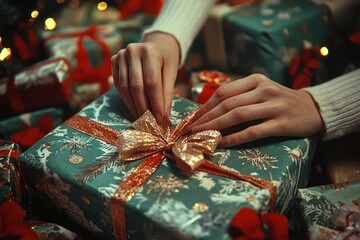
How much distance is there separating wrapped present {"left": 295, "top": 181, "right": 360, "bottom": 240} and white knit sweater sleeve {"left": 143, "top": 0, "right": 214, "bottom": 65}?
443 mm

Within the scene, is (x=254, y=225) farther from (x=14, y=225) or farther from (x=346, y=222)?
(x=14, y=225)

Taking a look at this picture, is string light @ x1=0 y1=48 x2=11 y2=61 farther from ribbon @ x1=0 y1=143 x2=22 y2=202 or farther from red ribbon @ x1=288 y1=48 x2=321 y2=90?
red ribbon @ x1=288 y1=48 x2=321 y2=90

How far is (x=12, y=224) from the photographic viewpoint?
2.09 feet

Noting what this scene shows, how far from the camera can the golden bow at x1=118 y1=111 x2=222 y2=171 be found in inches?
25.6

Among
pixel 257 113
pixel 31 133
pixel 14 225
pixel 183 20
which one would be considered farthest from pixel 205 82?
pixel 14 225

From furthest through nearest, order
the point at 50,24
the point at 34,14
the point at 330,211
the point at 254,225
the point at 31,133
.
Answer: the point at 50,24 → the point at 34,14 → the point at 31,133 → the point at 330,211 → the point at 254,225

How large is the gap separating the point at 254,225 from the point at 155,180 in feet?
0.56

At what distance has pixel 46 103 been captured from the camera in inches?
38.4

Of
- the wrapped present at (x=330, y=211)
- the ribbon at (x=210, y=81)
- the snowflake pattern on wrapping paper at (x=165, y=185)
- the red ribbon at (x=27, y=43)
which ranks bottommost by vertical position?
the wrapped present at (x=330, y=211)

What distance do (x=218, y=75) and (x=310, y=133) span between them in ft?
1.08

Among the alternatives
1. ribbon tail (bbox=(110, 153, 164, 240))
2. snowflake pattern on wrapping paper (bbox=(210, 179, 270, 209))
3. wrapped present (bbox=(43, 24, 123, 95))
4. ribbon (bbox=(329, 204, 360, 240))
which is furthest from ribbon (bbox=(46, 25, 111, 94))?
ribbon (bbox=(329, 204, 360, 240))

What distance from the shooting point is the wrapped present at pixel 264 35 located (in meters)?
0.98

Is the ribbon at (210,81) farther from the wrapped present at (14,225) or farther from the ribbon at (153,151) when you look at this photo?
the wrapped present at (14,225)

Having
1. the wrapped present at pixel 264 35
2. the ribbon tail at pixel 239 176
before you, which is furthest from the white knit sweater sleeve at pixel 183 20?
the ribbon tail at pixel 239 176
